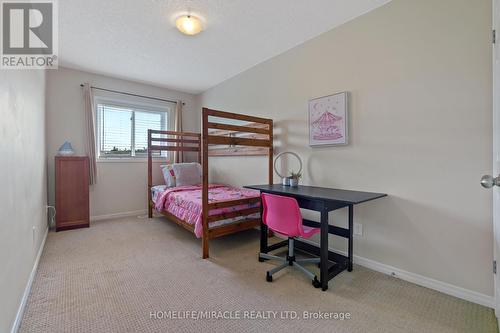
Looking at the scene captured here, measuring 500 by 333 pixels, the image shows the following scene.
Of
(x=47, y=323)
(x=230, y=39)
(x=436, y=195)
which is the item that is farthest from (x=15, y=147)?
(x=436, y=195)

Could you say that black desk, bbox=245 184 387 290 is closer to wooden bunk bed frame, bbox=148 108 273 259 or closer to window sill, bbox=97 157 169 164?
wooden bunk bed frame, bbox=148 108 273 259

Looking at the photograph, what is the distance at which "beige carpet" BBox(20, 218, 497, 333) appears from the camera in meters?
1.45

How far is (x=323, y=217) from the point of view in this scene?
1839 mm

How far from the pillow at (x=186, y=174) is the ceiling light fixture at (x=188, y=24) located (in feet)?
7.46

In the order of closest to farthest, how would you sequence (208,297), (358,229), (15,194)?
(15,194) < (208,297) < (358,229)

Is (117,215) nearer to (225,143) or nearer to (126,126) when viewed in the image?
(126,126)

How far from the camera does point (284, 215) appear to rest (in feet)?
6.39

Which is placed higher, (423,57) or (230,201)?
(423,57)

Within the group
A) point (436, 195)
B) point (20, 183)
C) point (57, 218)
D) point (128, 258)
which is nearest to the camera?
point (20, 183)

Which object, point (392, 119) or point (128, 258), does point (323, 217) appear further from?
point (128, 258)

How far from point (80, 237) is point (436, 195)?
4033 millimetres

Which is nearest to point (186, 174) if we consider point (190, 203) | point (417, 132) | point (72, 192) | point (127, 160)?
point (127, 160)

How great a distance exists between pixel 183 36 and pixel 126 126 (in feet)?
7.66

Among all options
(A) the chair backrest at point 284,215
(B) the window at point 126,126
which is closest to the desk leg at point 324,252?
(A) the chair backrest at point 284,215
